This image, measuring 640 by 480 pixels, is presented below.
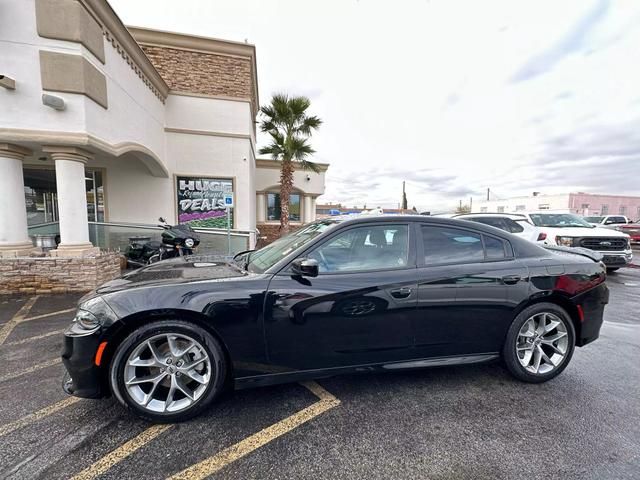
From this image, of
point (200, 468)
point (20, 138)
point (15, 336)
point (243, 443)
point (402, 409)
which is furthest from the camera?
point (20, 138)

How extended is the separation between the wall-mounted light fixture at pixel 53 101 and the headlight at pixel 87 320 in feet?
15.6

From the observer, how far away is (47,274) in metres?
5.45

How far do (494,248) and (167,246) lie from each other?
251 inches

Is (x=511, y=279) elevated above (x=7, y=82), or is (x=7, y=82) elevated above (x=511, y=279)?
(x=7, y=82)

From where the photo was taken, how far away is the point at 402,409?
93.8 inches

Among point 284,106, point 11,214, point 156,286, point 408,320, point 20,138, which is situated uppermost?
point 284,106

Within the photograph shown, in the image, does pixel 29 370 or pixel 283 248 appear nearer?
pixel 283 248

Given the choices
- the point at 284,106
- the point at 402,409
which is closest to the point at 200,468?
the point at 402,409

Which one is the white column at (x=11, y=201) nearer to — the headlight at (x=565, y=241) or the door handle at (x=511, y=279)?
the door handle at (x=511, y=279)

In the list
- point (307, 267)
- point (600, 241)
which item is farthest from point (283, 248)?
point (600, 241)

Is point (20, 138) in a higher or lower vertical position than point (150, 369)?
higher

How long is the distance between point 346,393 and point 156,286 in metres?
1.79

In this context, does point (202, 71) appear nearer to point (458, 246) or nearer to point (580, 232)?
point (458, 246)

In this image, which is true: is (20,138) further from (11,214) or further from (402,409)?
(402,409)
